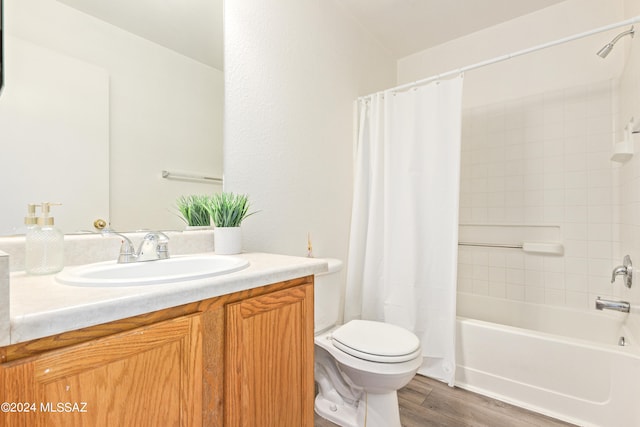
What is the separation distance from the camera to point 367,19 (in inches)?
87.4

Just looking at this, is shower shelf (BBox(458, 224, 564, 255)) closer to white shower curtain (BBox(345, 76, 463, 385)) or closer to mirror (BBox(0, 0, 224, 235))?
white shower curtain (BBox(345, 76, 463, 385))

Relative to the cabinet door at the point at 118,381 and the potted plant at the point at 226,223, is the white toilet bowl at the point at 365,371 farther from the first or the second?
the cabinet door at the point at 118,381

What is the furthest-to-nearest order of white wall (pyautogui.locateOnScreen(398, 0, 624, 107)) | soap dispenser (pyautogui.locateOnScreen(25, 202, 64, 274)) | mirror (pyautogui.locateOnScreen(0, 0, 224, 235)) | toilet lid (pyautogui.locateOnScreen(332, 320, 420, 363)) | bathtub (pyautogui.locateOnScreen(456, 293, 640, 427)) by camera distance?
white wall (pyautogui.locateOnScreen(398, 0, 624, 107))
bathtub (pyautogui.locateOnScreen(456, 293, 640, 427))
toilet lid (pyautogui.locateOnScreen(332, 320, 420, 363))
mirror (pyautogui.locateOnScreen(0, 0, 224, 235))
soap dispenser (pyautogui.locateOnScreen(25, 202, 64, 274))

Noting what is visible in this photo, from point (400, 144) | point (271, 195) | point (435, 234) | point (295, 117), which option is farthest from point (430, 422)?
point (295, 117)

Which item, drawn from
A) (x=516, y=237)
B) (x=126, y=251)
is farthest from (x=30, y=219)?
(x=516, y=237)

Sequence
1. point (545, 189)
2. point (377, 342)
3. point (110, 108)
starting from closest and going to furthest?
point (110, 108)
point (377, 342)
point (545, 189)

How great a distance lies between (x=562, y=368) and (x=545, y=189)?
1259 mm

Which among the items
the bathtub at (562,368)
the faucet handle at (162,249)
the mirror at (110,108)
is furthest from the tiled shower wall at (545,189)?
the faucet handle at (162,249)

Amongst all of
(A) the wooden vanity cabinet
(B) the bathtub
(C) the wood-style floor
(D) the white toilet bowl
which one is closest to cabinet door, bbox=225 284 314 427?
(A) the wooden vanity cabinet

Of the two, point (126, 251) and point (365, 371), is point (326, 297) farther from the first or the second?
point (126, 251)

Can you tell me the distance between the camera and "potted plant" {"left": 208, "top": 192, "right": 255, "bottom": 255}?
1.20 meters

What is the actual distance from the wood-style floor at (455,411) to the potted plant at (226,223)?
1.02 m

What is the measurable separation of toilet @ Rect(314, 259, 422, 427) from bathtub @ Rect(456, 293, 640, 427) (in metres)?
0.64

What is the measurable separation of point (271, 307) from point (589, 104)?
2.52 m
